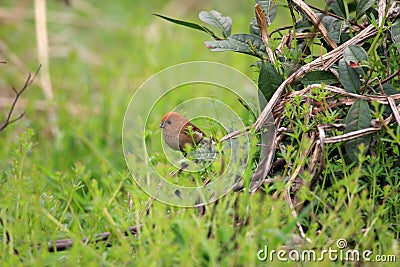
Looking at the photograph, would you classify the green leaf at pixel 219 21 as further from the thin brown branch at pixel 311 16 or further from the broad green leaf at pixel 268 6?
the thin brown branch at pixel 311 16

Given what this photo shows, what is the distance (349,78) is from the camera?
83.7 inches

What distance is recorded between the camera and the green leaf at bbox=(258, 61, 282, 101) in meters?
2.19

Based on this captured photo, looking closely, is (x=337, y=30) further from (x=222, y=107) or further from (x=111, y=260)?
(x=111, y=260)

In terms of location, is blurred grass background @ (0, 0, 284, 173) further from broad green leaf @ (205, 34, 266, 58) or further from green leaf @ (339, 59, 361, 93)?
green leaf @ (339, 59, 361, 93)

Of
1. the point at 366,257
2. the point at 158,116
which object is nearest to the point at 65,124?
the point at 158,116

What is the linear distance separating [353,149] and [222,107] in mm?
521

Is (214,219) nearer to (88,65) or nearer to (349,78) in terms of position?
(349,78)

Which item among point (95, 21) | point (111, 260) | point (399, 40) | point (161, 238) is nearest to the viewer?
point (161, 238)

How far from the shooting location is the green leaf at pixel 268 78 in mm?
2186

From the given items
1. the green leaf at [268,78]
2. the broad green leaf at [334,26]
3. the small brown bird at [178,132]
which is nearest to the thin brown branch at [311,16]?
the broad green leaf at [334,26]

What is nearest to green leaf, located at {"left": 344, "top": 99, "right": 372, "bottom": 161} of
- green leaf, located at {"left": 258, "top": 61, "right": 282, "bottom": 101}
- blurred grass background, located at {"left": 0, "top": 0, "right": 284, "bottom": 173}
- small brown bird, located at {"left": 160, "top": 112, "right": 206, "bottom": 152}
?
green leaf, located at {"left": 258, "top": 61, "right": 282, "bottom": 101}

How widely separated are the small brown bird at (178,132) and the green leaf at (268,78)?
0.28 meters

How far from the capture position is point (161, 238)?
5.99 ft

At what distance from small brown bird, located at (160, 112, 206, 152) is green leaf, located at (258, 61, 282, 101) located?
0.92 ft
